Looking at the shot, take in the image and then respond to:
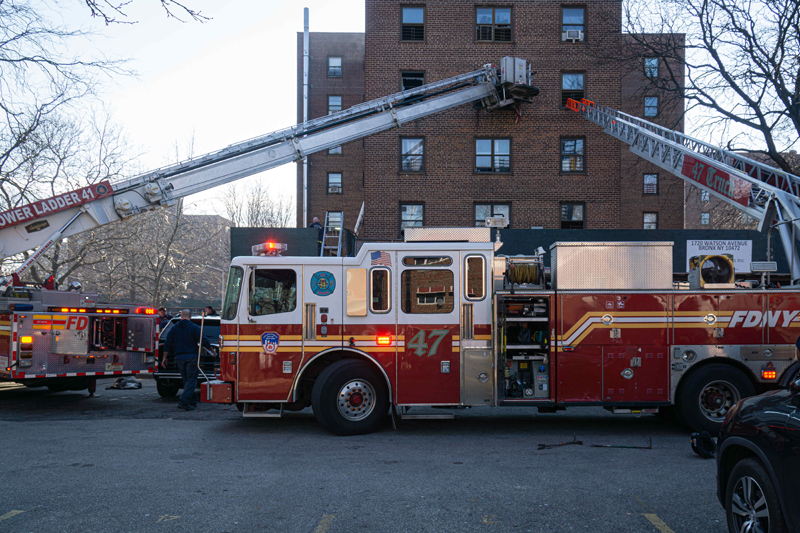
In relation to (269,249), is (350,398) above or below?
below

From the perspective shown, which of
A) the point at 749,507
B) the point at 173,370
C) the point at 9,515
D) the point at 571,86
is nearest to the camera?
the point at 749,507

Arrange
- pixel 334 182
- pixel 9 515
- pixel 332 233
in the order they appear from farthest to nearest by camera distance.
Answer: pixel 334 182 → pixel 332 233 → pixel 9 515

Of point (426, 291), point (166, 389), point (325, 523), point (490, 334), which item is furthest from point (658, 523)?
point (166, 389)

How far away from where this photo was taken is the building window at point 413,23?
2197 cm

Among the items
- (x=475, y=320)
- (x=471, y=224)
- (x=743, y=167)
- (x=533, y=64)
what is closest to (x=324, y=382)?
(x=475, y=320)

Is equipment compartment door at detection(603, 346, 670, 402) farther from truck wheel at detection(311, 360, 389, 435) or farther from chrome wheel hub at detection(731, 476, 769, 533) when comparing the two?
chrome wheel hub at detection(731, 476, 769, 533)

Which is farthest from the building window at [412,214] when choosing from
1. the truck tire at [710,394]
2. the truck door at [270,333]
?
the truck tire at [710,394]

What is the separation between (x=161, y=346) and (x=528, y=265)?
786cm

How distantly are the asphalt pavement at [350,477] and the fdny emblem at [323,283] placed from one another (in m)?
2.07

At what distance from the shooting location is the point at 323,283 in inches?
331

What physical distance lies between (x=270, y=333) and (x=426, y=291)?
93.0 inches

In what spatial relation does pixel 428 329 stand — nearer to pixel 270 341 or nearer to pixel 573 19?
pixel 270 341

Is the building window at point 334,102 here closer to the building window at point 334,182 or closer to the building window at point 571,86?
the building window at point 334,182

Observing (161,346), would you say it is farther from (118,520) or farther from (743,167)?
(743,167)
